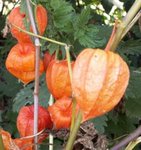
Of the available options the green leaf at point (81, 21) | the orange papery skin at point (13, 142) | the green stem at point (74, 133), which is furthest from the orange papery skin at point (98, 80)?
the green leaf at point (81, 21)

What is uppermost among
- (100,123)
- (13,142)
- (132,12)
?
(132,12)

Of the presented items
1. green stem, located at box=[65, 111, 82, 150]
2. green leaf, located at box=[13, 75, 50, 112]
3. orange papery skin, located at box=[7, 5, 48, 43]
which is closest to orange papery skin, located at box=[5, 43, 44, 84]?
orange papery skin, located at box=[7, 5, 48, 43]

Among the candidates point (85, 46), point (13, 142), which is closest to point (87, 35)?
point (85, 46)

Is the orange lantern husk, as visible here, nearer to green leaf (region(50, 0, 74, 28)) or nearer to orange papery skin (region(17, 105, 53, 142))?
orange papery skin (region(17, 105, 53, 142))

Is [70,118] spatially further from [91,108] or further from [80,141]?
[91,108]

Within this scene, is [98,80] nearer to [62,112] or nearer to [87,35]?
[62,112]
